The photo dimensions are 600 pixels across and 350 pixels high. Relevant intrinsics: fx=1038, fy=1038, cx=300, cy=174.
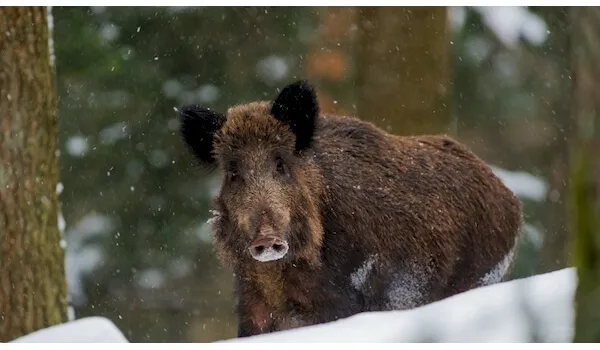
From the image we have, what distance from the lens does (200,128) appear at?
6254 mm

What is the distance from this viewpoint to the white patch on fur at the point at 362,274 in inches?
242

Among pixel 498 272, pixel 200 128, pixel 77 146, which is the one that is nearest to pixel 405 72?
pixel 498 272

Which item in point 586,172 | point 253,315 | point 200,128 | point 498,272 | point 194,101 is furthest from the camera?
point 194,101

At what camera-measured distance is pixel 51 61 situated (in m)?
7.05

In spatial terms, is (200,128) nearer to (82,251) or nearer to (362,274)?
(362,274)

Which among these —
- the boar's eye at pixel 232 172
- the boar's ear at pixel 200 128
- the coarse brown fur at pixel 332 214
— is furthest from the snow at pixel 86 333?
the boar's ear at pixel 200 128

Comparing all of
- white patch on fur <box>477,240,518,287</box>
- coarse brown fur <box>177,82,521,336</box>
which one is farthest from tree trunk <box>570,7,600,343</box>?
white patch on fur <box>477,240,518,287</box>

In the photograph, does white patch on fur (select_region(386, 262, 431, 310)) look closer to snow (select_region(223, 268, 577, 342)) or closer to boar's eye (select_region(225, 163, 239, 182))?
boar's eye (select_region(225, 163, 239, 182))

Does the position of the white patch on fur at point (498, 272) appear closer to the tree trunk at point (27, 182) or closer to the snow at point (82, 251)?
the tree trunk at point (27, 182)

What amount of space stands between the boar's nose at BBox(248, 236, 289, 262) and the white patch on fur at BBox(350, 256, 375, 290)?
917 mm

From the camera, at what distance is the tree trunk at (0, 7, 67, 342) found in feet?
22.4

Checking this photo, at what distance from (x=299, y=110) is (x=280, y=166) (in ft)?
1.32

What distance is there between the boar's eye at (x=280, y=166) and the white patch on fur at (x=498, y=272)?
167 centimetres
